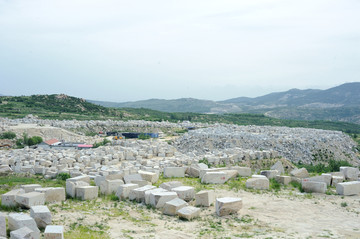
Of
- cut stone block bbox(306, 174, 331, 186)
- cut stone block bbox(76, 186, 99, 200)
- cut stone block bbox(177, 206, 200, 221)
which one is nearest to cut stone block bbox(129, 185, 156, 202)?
cut stone block bbox(76, 186, 99, 200)

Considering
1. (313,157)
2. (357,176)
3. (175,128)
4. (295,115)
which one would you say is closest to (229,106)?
(295,115)

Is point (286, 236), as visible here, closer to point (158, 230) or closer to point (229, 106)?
point (158, 230)

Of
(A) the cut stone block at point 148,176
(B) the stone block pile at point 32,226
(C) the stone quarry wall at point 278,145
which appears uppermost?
(B) the stone block pile at point 32,226

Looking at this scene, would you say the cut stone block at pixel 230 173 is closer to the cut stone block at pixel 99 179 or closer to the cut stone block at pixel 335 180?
the cut stone block at pixel 335 180

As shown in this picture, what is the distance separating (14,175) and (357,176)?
15.4 meters

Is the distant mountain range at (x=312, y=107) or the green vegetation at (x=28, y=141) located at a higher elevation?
the distant mountain range at (x=312, y=107)

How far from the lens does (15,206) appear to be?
9938mm

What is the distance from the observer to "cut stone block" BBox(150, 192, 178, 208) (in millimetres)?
10867

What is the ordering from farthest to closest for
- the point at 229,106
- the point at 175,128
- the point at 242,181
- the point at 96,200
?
the point at 229,106 → the point at 175,128 → the point at 242,181 → the point at 96,200

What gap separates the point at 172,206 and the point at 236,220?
1.83 meters

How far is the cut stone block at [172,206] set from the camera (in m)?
10.3

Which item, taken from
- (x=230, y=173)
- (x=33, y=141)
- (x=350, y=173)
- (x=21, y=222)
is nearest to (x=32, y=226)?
(x=21, y=222)

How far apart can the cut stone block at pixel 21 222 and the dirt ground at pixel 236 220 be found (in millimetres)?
1167

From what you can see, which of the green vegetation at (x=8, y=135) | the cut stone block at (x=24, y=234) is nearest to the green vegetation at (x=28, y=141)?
the green vegetation at (x=8, y=135)
